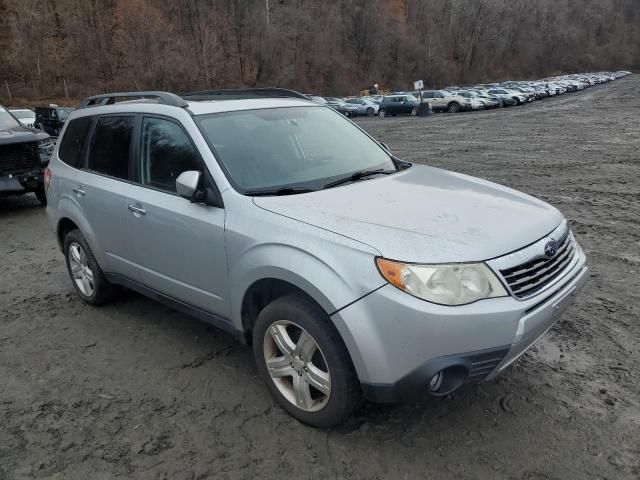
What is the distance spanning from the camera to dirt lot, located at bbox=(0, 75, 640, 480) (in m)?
2.69

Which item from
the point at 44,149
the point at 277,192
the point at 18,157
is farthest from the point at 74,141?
the point at 44,149

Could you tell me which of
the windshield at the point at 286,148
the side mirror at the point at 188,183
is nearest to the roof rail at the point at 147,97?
the windshield at the point at 286,148

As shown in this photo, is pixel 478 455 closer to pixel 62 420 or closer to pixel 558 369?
pixel 558 369

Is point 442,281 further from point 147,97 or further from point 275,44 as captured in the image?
point 275,44

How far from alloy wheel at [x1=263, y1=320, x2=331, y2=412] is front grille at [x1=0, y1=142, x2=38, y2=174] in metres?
7.65

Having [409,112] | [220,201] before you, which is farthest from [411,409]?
[409,112]

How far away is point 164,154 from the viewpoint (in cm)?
370

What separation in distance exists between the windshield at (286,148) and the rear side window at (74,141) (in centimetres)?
165

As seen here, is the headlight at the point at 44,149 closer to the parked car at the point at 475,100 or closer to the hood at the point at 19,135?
the hood at the point at 19,135

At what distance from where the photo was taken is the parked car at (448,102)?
35281 mm

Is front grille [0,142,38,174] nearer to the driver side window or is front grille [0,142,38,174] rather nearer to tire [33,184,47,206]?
tire [33,184,47,206]

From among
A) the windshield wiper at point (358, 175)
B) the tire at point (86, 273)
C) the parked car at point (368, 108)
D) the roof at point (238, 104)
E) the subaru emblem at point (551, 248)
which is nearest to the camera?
the subaru emblem at point (551, 248)

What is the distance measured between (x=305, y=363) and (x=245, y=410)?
59 cm

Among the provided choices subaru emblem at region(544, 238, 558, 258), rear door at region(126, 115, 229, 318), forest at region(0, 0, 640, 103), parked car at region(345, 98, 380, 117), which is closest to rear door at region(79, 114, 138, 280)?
rear door at region(126, 115, 229, 318)
